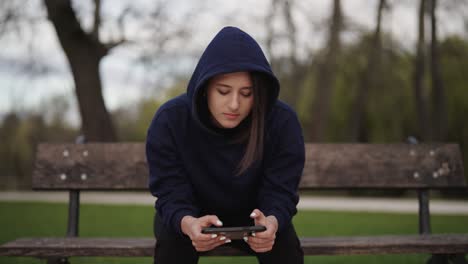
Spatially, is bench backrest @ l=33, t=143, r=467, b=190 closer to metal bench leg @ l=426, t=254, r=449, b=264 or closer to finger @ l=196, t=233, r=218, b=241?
metal bench leg @ l=426, t=254, r=449, b=264

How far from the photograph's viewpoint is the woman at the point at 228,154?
2.44 metres

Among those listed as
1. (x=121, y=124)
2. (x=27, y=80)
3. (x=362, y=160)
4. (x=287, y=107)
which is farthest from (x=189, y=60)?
(x=121, y=124)

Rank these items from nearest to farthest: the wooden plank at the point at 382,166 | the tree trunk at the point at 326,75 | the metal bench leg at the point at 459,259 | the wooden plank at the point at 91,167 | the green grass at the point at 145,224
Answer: the metal bench leg at the point at 459,259
the wooden plank at the point at 91,167
the wooden plank at the point at 382,166
the green grass at the point at 145,224
the tree trunk at the point at 326,75

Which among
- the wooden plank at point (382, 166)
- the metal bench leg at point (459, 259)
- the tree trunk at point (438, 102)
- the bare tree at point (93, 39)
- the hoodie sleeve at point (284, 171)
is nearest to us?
the hoodie sleeve at point (284, 171)

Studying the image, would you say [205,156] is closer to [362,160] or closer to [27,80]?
[362,160]

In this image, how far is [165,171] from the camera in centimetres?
260

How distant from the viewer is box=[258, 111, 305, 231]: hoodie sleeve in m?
2.57

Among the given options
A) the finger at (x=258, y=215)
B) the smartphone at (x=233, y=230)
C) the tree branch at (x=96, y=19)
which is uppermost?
the tree branch at (x=96, y=19)

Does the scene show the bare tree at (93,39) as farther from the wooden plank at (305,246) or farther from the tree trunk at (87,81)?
the wooden plank at (305,246)

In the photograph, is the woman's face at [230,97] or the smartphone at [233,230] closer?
the smartphone at [233,230]

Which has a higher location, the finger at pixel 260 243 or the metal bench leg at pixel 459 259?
the finger at pixel 260 243

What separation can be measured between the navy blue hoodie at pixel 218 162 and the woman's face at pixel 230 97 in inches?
2.9

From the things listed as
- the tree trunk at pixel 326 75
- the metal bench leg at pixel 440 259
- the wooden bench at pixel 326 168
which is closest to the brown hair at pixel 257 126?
the wooden bench at pixel 326 168

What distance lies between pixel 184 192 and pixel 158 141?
0.26 metres
